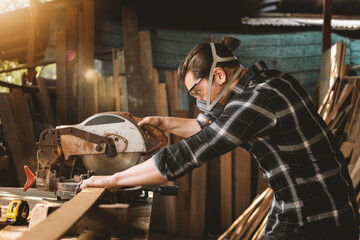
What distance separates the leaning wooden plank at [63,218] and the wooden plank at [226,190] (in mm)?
2684

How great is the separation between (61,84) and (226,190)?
245 centimetres

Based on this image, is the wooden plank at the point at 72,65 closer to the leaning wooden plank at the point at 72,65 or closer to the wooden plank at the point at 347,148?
the leaning wooden plank at the point at 72,65

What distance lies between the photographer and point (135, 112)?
3.84m

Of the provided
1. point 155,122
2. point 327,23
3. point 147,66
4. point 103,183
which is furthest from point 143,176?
point 327,23

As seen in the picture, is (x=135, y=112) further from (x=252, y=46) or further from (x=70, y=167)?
(x=252, y=46)

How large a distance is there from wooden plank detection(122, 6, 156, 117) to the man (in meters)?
2.55

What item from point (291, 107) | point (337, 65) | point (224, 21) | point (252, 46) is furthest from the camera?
point (224, 21)

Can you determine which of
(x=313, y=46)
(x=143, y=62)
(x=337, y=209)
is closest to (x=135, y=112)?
(x=143, y=62)

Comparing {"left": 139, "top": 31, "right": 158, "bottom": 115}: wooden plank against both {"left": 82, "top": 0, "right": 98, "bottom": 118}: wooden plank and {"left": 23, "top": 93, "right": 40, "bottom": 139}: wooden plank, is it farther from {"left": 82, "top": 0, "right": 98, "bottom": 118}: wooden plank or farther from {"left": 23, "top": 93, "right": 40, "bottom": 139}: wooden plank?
{"left": 23, "top": 93, "right": 40, "bottom": 139}: wooden plank

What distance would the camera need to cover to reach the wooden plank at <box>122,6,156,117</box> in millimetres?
3842

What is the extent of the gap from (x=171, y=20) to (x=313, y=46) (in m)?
2.67

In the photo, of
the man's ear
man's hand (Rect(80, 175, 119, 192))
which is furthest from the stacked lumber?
the man's ear

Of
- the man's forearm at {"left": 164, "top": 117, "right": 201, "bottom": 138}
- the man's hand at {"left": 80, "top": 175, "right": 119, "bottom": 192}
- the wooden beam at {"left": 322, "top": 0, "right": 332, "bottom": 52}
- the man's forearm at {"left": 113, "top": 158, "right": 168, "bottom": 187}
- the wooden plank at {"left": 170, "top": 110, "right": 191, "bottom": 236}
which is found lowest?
the wooden plank at {"left": 170, "top": 110, "right": 191, "bottom": 236}

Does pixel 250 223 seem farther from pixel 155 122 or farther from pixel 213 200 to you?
pixel 155 122
